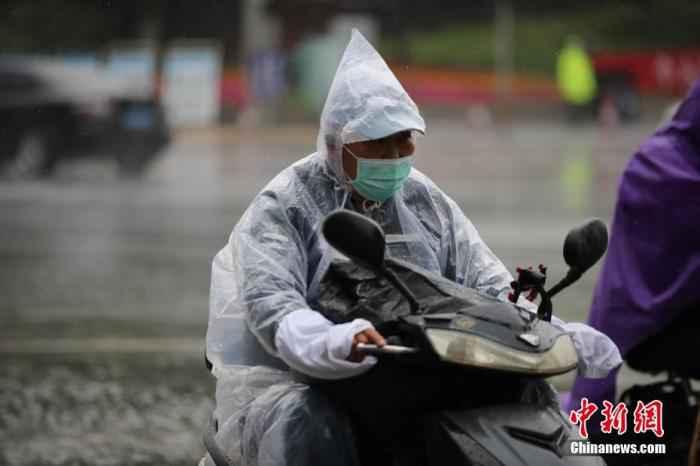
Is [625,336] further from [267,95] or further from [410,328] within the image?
[267,95]

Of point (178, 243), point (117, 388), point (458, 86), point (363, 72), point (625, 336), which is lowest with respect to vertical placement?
point (458, 86)

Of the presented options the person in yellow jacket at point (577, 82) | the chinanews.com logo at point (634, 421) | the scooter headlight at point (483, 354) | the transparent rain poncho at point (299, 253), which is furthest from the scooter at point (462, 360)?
the person in yellow jacket at point (577, 82)

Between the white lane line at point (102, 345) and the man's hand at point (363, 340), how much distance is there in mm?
4847

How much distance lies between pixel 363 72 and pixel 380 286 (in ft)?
2.00

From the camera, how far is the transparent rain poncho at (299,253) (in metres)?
3.42

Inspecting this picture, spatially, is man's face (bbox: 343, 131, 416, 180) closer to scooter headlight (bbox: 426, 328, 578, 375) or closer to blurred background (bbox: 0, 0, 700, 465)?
scooter headlight (bbox: 426, 328, 578, 375)

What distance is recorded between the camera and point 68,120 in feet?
63.6

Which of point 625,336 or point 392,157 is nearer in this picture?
point 392,157

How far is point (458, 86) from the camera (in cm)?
3744

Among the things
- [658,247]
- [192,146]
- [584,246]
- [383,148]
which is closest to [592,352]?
[584,246]

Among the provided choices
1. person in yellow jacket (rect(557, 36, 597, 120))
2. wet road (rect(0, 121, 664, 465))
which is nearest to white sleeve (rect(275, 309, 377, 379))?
wet road (rect(0, 121, 664, 465))

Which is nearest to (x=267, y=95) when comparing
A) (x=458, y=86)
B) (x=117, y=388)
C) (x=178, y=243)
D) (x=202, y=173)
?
(x=458, y=86)

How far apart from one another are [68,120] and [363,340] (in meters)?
16.8

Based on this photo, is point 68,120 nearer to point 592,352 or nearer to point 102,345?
point 102,345
